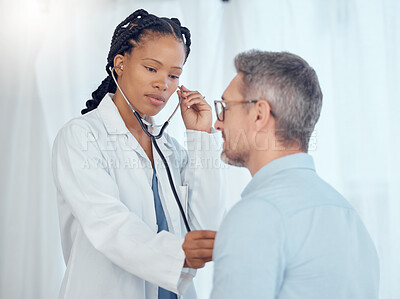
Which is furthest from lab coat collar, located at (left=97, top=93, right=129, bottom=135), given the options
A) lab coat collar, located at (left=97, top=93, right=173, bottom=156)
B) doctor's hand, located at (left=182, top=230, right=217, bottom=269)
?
doctor's hand, located at (left=182, top=230, right=217, bottom=269)

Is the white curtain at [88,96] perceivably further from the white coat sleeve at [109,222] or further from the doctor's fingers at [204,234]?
the doctor's fingers at [204,234]

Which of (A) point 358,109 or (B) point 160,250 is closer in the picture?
(B) point 160,250

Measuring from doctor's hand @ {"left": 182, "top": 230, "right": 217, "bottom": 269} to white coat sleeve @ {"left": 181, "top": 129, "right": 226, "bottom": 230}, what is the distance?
1.34ft

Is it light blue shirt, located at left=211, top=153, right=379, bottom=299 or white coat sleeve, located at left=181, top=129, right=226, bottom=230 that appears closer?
light blue shirt, located at left=211, top=153, right=379, bottom=299

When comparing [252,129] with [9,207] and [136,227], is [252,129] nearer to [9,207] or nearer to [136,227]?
[136,227]

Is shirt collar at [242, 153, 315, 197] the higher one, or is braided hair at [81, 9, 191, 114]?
braided hair at [81, 9, 191, 114]

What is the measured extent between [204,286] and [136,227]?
1116 mm

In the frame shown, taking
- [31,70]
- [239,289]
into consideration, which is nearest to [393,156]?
[239,289]

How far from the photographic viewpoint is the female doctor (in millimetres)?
1164

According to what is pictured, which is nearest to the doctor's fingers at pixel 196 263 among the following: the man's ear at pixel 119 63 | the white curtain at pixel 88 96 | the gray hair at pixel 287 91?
the gray hair at pixel 287 91

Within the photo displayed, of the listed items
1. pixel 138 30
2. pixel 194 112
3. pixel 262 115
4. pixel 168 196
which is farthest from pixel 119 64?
pixel 262 115

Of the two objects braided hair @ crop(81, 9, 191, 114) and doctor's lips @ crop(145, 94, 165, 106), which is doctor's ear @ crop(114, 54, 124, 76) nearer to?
braided hair @ crop(81, 9, 191, 114)

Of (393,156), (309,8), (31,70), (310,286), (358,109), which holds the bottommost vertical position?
(310,286)

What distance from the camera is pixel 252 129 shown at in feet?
3.30
